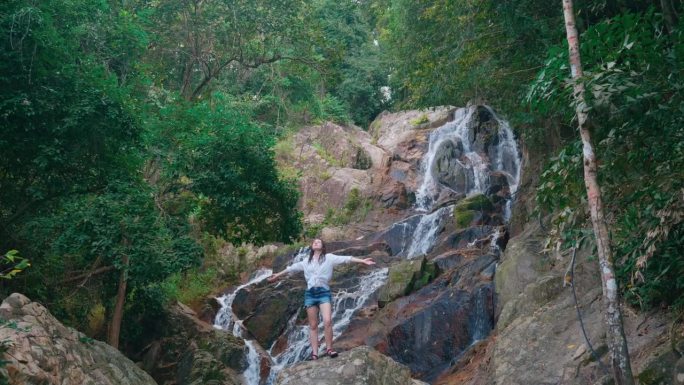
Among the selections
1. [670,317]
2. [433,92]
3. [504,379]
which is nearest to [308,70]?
[433,92]

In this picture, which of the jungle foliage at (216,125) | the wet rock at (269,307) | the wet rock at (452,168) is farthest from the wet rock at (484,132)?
the wet rock at (269,307)

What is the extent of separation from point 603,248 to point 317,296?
11.4ft

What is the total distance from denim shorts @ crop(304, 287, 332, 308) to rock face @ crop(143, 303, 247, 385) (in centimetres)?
706

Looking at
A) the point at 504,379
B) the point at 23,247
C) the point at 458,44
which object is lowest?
the point at 504,379

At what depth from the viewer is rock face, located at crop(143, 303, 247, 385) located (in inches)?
580

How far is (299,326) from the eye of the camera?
17672 millimetres

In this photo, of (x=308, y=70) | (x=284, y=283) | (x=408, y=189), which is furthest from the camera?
(x=408, y=189)

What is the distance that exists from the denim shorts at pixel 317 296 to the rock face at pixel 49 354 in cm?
325

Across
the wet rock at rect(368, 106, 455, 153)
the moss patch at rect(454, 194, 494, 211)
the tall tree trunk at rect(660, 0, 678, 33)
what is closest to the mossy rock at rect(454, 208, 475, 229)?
the moss patch at rect(454, 194, 494, 211)

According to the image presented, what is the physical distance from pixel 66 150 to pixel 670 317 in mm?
9618

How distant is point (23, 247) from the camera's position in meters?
11.7

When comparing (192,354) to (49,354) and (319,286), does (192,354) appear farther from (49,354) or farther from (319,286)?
(319,286)

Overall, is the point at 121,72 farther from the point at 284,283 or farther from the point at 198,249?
the point at 284,283

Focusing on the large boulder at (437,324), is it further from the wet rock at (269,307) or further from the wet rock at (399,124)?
the wet rock at (399,124)
